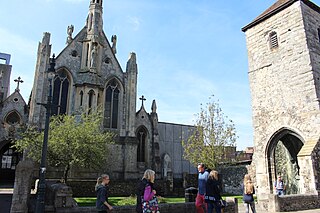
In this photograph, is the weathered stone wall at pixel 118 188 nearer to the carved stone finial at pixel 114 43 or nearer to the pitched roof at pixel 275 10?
the pitched roof at pixel 275 10

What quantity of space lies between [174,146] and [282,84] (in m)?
19.2

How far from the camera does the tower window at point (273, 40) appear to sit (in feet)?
58.4

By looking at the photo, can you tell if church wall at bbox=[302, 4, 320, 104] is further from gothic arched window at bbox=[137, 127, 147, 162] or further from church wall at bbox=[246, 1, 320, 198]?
gothic arched window at bbox=[137, 127, 147, 162]

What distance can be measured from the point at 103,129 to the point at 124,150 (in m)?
2.87

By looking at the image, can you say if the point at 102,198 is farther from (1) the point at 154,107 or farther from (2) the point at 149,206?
(1) the point at 154,107

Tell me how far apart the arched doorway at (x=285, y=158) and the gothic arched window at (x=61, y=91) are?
1791 centimetres

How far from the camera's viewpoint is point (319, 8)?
58.4 ft

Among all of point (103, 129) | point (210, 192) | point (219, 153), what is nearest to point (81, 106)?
point (103, 129)

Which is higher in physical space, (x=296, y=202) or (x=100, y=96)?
(x=100, y=96)

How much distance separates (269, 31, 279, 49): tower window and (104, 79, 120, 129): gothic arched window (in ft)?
49.7

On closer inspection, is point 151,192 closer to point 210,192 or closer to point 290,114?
point 210,192

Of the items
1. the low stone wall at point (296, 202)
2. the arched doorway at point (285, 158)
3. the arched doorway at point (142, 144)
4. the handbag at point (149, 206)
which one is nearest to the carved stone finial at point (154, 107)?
the arched doorway at point (142, 144)

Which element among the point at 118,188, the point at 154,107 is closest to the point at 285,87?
the point at 118,188

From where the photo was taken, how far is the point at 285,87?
16406 mm
